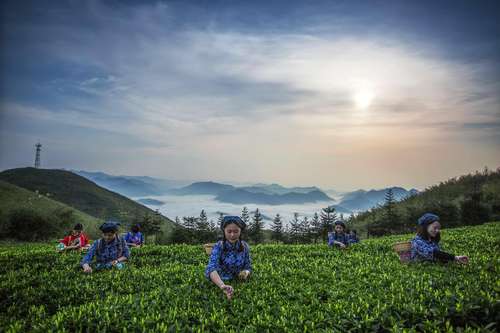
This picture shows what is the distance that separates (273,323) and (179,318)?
174 cm

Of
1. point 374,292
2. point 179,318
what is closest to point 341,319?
point 374,292

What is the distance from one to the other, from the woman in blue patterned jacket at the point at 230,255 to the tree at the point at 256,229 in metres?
28.3

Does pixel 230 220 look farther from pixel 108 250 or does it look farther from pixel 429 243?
pixel 429 243

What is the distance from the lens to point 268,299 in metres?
7.11

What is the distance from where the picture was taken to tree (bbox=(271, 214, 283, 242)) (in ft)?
121

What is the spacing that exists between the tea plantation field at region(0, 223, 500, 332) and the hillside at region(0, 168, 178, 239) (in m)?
82.2

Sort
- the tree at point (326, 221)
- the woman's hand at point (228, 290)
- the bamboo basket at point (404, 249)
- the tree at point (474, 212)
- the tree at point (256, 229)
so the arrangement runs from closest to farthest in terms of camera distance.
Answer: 1. the woman's hand at point (228, 290)
2. the bamboo basket at point (404, 249)
3. the tree at point (474, 212)
4. the tree at point (326, 221)
5. the tree at point (256, 229)

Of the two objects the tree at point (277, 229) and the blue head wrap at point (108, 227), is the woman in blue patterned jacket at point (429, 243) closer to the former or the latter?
the blue head wrap at point (108, 227)

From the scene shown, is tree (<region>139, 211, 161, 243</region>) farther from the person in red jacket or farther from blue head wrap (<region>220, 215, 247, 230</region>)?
blue head wrap (<region>220, 215, 247, 230</region>)

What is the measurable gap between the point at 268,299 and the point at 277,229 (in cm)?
3051

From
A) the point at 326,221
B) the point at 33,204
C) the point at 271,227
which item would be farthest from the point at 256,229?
the point at 33,204

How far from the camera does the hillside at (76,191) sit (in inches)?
3708

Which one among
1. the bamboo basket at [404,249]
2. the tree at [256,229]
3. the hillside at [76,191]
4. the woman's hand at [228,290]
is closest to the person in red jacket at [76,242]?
the woman's hand at [228,290]

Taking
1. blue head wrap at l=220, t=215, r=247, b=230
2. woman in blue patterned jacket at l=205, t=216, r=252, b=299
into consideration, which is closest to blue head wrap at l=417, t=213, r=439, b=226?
woman in blue patterned jacket at l=205, t=216, r=252, b=299
